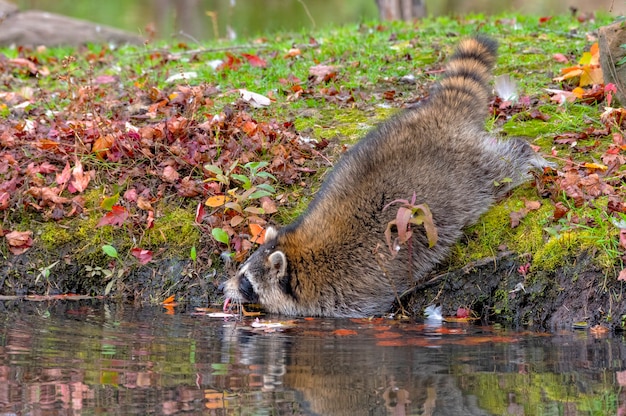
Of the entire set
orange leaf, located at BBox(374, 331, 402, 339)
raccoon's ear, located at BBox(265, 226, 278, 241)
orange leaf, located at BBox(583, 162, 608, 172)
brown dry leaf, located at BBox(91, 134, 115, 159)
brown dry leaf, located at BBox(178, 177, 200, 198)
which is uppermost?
brown dry leaf, located at BBox(91, 134, 115, 159)

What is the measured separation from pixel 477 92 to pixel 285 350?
2516 millimetres

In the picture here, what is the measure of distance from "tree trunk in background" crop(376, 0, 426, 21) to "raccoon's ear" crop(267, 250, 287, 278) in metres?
Answer: 7.23

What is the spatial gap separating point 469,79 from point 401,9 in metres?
6.43

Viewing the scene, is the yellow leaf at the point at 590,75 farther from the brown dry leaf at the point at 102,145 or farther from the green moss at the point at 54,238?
the green moss at the point at 54,238

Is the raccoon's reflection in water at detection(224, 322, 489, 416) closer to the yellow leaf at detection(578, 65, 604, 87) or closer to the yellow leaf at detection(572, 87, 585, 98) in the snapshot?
the yellow leaf at detection(572, 87, 585, 98)

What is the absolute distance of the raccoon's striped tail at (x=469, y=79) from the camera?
21.3 ft

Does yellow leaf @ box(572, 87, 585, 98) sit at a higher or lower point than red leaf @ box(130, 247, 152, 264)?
higher

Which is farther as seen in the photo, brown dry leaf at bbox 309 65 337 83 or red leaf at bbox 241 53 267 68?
red leaf at bbox 241 53 267 68

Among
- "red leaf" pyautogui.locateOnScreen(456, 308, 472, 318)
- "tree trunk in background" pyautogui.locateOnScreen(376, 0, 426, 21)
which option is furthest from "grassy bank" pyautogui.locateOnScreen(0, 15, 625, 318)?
"tree trunk in background" pyautogui.locateOnScreen(376, 0, 426, 21)

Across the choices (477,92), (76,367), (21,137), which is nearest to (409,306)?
(477,92)

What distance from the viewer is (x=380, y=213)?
240 inches

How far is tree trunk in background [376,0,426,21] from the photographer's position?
1273cm

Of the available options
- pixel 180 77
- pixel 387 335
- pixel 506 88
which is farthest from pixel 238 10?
pixel 387 335

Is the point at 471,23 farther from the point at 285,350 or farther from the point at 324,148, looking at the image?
the point at 285,350
